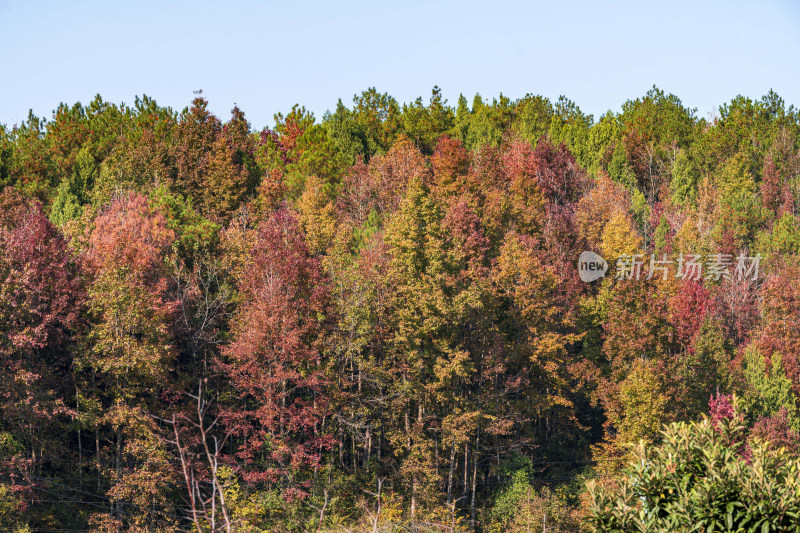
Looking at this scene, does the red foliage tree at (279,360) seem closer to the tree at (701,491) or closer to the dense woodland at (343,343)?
the dense woodland at (343,343)

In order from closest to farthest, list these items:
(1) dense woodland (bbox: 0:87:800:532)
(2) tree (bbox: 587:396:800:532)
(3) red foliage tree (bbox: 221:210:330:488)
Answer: (2) tree (bbox: 587:396:800:532), (1) dense woodland (bbox: 0:87:800:532), (3) red foliage tree (bbox: 221:210:330:488)

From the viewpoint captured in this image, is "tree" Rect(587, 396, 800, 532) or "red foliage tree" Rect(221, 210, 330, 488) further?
"red foliage tree" Rect(221, 210, 330, 488)

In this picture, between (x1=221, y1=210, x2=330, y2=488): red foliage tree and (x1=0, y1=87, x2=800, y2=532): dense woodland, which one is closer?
(x1=0, y1=87, x2=800, y2=532): dense woodland

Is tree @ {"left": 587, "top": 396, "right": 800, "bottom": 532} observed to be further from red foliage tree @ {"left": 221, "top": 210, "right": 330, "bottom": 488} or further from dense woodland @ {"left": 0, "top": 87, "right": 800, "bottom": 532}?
red foliage tree @ {"left": 221, "top": 210, "right": 330, "bottom": 488}

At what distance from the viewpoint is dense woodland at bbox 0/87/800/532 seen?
116 ft

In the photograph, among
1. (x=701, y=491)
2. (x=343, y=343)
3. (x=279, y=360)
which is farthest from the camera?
(x=343, y=343)

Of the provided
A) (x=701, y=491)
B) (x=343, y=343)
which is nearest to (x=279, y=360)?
(x=343, y=343)

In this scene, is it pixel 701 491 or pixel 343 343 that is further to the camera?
pixel 343 343

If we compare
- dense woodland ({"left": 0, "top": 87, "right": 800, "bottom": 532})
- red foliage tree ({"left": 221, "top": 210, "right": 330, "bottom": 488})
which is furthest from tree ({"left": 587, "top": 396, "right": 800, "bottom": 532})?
red foliage tree ({"left": 221, "top": 210, "right": 330, "bottom": 488})

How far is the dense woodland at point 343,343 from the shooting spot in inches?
1389

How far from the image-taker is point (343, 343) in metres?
39.5

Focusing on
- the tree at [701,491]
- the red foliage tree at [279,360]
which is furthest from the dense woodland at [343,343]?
the tree at [701,491]

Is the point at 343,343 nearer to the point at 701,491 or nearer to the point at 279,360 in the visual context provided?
the point at 279,360

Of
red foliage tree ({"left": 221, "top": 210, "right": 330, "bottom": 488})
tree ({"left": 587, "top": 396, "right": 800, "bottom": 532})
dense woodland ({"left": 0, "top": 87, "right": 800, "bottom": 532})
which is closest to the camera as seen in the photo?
tree ({"left": 587, "top": 396, "right": 800, "bottom": 532})
